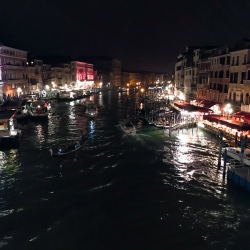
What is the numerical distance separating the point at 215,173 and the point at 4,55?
50.1 metres

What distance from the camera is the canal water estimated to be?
14688 mm

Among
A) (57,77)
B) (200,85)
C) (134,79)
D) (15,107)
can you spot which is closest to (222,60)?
(200,85)

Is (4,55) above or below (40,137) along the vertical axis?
above

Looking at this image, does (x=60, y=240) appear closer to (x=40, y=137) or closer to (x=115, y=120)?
(x=40, y=137)

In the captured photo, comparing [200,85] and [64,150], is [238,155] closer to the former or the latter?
[64,150]

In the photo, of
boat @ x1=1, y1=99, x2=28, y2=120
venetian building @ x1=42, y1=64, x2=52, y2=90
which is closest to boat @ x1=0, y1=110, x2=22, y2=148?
boat @ x1=1, y1=99, x2=28, y2=120

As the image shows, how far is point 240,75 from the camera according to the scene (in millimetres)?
37562

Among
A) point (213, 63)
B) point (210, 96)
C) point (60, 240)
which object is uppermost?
point (213, 63)

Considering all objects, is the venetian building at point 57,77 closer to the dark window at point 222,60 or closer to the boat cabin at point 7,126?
the dark window at point 222,60

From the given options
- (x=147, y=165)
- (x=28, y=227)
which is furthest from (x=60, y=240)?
(x=147, y=165)

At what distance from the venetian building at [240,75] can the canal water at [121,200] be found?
10.1 meters

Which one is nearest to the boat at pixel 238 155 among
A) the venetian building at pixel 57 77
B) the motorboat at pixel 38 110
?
the motorboat at pixel 38 110

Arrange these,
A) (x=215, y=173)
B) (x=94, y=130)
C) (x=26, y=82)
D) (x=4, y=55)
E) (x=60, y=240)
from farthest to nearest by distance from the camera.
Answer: (x=26, y=82) → (x=4, y=55) → (x=94, y=130) → (x=215, y=173) → (x=60, y=240)

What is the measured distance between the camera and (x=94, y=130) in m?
39.5
